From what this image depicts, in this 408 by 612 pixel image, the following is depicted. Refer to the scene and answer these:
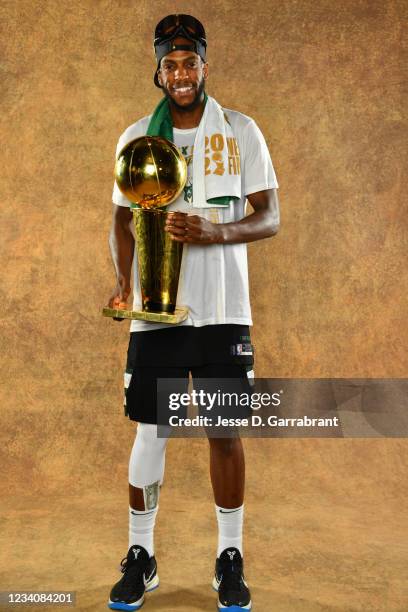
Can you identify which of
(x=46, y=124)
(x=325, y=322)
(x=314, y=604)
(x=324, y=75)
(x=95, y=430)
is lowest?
(x=314, y=604)

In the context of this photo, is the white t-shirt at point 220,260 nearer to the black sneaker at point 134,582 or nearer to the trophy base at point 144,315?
the trophy base at point 144,315

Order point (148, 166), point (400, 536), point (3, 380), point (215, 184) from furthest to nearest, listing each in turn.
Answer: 1. point (3, 380)
2. point (400, 536)
3. point (215, 184)
4. point (148, 166)

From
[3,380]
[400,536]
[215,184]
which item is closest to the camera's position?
[215,184]

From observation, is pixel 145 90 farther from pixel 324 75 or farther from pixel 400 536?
pixel 400 536

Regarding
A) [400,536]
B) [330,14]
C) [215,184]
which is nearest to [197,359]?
[215,184]

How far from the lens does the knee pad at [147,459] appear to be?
2.21m

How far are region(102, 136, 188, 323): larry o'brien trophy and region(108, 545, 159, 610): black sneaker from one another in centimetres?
80

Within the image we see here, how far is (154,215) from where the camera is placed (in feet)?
6.61

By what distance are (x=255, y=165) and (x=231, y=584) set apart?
130cm

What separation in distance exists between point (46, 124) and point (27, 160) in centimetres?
20

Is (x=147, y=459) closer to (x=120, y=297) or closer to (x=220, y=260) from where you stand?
(x=120, y=297)

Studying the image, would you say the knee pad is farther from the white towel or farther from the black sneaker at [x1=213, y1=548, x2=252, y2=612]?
the white towel

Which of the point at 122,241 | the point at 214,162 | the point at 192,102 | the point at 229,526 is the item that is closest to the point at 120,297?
the point at 122,241

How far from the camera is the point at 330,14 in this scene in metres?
3.48
